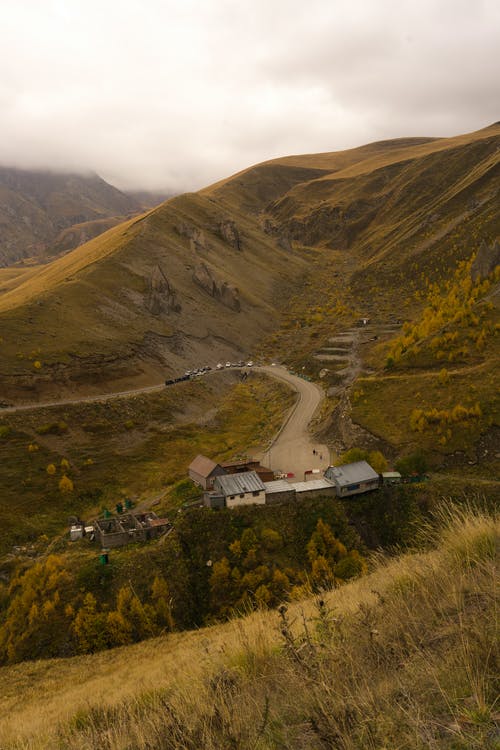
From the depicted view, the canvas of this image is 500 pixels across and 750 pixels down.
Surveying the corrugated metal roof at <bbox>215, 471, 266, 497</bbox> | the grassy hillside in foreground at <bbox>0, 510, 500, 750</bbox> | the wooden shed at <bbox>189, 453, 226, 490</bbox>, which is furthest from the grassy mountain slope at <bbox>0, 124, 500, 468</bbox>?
the grassy hillside in foreground at <bbox>0, 510, 500, 750</bbox>

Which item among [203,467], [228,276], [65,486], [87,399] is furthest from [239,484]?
[228,276]

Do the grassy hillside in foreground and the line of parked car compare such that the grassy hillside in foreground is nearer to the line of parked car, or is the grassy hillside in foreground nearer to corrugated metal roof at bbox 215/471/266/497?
corrugated metal roof at bbox 215/471/266/497

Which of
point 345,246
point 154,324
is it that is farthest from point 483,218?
point 154,324

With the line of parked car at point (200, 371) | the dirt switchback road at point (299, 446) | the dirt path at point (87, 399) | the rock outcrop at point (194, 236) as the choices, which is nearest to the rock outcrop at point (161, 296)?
the line of parked car at point (200, 371)

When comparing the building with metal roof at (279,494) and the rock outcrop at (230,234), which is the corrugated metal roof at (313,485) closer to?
the building with metal roof at (279,494)

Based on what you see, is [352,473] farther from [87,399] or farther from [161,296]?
[161,296]

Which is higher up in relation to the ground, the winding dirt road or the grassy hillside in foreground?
the grassy hillside in foreground
